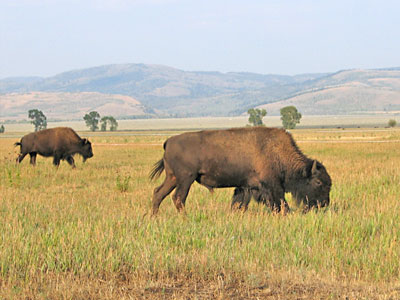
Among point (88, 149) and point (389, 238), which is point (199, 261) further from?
point (88, 149)

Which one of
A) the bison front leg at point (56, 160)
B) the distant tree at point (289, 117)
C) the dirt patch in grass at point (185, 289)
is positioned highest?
the dirt patch in grass at point (185, 289)

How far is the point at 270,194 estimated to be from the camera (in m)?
9.27

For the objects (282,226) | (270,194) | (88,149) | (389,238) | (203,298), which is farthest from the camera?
(88,149)

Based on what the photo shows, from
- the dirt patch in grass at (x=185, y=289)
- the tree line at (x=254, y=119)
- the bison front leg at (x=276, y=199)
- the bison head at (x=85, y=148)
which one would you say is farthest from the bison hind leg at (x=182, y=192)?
the tree line at (x=254, y=119)

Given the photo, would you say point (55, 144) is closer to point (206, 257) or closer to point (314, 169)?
point (314, 169)

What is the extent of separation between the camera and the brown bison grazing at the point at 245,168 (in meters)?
9.36

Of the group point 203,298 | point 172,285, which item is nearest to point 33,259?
point 172,285

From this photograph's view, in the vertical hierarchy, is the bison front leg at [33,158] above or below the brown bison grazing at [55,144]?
below

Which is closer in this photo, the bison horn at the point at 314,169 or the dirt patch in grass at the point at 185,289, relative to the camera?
the dirt patch in grass at the point at 185,289

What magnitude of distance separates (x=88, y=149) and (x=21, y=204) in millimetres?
11211

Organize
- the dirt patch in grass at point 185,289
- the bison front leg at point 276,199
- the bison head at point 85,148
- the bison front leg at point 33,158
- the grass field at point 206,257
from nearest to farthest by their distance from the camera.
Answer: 1. the dirt patch in grass at point 185,289
2. the grass field at point 206,257
3. the bison front leg at point 276,199
4. the bison front leg at point 33,158
5. the bison head at point 85,148

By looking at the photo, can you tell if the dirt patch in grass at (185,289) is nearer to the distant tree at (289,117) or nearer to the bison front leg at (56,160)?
the bison front leg at (56,160)

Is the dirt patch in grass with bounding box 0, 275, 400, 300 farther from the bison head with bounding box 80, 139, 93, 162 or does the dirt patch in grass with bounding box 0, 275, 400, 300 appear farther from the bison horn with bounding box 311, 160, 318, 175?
the bison head with bounding box 80, 139, 93, 162

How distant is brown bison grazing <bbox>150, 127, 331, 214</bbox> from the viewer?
9.36 metres
